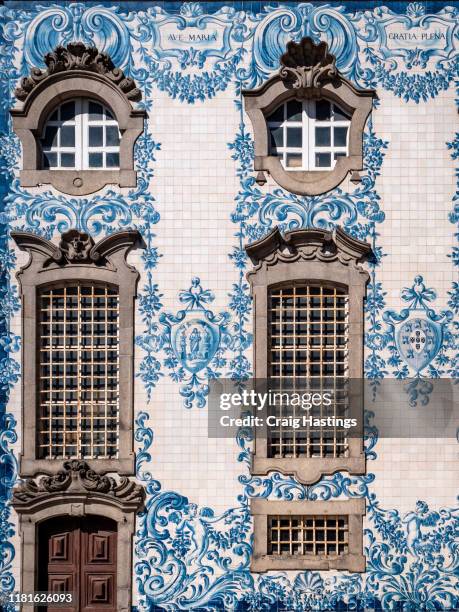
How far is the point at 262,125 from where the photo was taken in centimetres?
1195

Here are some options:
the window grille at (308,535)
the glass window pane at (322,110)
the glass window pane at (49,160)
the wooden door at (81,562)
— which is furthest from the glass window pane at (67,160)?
the window grille at (308,535)

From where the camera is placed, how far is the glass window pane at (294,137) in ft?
40.2

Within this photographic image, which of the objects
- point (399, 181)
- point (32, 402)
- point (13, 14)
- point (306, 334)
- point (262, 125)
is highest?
point (13, 14)

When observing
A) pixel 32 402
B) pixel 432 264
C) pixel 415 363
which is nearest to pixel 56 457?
pixel 32 402

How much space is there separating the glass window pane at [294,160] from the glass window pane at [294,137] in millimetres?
165

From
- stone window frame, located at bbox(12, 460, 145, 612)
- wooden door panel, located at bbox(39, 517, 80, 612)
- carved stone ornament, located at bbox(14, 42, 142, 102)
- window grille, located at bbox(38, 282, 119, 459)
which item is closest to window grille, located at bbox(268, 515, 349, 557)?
stone window frame, located at bbox(12, 460, 145, 612)

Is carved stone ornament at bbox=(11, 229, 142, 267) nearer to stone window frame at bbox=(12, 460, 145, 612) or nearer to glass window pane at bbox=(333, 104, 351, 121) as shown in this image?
stone window frame at bbox=(12, 460, 145, 612)

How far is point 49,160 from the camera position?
484 inches

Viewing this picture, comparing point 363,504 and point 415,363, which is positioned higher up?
point 415,363

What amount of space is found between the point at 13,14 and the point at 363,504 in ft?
31.3

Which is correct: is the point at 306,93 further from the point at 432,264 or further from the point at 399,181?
the point at 432,264

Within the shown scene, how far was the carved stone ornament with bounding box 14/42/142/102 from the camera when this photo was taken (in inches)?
468

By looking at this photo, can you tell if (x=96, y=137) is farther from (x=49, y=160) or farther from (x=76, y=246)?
(x=76, y=246)

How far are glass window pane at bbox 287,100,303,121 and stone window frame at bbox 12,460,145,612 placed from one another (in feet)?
20.8
